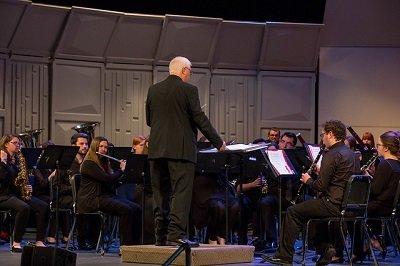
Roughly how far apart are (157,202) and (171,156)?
0.48 metres

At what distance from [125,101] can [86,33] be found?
130 cm

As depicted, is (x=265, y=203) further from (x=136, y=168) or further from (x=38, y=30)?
(x=38, y=30)

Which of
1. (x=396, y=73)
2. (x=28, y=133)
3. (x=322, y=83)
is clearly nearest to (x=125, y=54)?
(x=28, y=133)

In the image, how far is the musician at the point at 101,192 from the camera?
9.43 m

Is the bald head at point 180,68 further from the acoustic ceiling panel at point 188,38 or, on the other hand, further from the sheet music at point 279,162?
the acoustic ceiling panel at point 188,38

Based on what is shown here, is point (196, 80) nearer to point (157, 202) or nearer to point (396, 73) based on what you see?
point (396, 73)

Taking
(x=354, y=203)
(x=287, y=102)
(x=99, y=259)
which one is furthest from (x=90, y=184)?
(x=287, y=102)

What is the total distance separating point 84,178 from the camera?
9484mm

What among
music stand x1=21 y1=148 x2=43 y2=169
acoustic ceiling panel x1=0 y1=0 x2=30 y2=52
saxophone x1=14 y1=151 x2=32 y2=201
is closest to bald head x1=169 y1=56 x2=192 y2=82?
music stand x1=21 y1=148 x2=43 y2=169

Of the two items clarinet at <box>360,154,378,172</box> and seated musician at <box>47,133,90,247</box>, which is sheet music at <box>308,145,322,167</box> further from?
seated musician at <box>47,133,90,247</box>

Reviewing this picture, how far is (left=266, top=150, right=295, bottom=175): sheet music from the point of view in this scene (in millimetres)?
8211

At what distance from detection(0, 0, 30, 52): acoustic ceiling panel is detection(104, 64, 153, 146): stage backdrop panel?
1.74m

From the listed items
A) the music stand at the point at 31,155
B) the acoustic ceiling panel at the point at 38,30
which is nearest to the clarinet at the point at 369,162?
the music stand at the point at 31,155

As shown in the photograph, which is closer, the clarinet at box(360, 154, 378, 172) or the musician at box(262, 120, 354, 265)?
the musician at box(262, 120, 354, 265)
